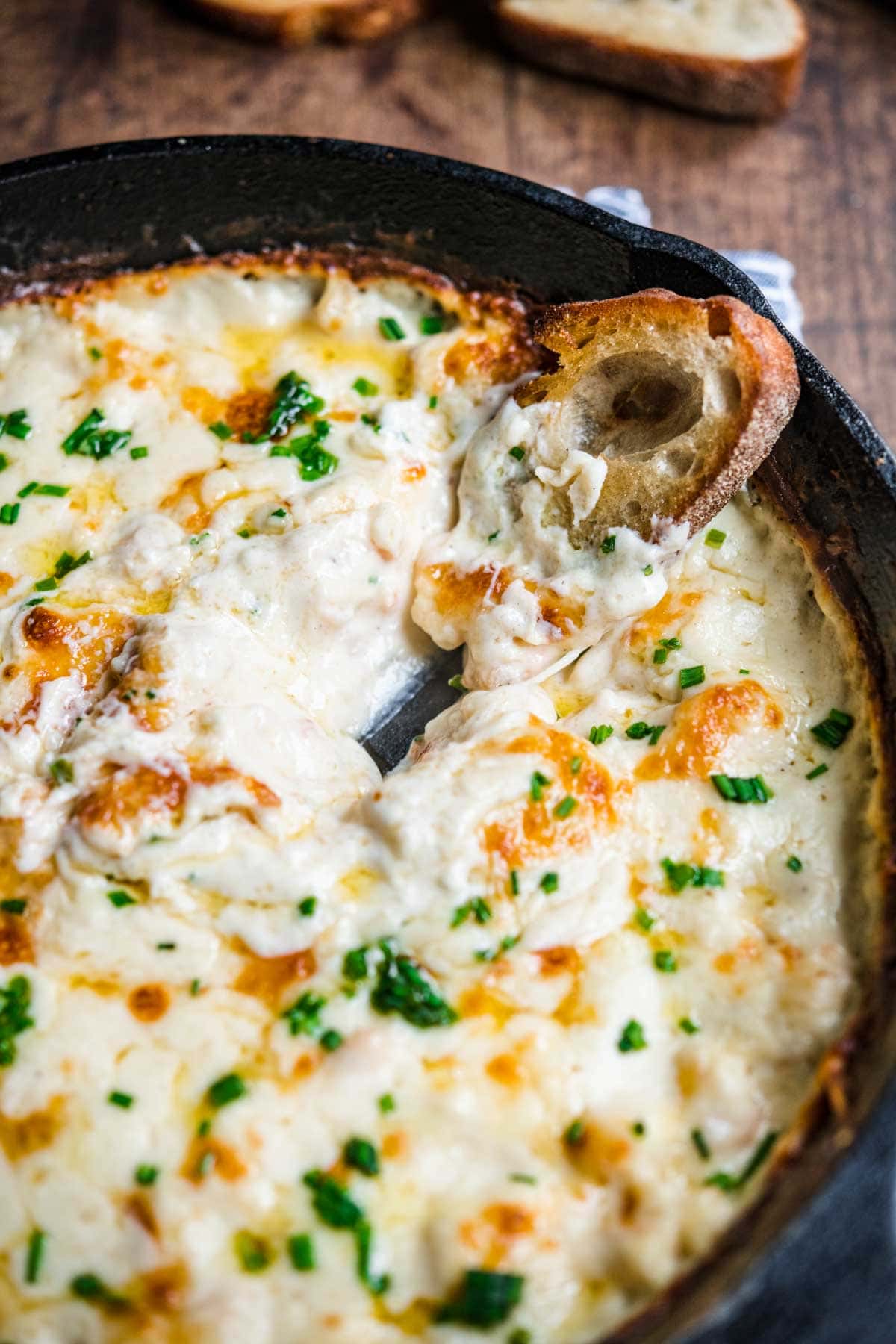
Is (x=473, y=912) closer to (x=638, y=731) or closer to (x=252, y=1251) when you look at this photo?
(x=638, y=731)

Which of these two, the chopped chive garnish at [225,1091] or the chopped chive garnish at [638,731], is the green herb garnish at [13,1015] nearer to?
the chopped chive garnish at [225,1091]

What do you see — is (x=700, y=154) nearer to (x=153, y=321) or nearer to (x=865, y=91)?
(x=865, y=91)

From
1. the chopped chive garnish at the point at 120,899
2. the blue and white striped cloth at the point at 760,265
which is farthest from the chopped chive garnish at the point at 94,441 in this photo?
the blue and white striped cloth at the point at 760,265

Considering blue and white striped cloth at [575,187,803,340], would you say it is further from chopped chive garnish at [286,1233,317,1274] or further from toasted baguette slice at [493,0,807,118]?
chopped chive garnish at [286,1233,317,1274]

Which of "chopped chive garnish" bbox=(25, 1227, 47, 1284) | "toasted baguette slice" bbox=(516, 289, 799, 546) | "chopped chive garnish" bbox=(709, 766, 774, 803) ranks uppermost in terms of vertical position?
"toasted baguette slice" bbox=(516, 289, 799, 546)

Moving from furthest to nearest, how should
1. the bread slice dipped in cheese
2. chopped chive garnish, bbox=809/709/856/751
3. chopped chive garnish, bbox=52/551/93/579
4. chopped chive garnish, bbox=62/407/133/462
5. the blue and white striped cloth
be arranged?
the blue and white striped cloth → chopped chive garnish, bbox=62/407/133/462 → chopped chive garnish, bbox=52/551/93/579 → the bread slice dipped in cheese → chopped chive garnish, bbox=809/709/856/751

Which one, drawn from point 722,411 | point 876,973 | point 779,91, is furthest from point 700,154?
point 876,973

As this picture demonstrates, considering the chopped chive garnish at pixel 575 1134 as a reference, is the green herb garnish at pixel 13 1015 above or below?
below

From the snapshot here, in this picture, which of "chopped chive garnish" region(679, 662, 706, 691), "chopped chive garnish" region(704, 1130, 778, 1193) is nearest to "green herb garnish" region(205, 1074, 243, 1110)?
"chopped chive garnish" region(704, 1130, 778, 1193)
